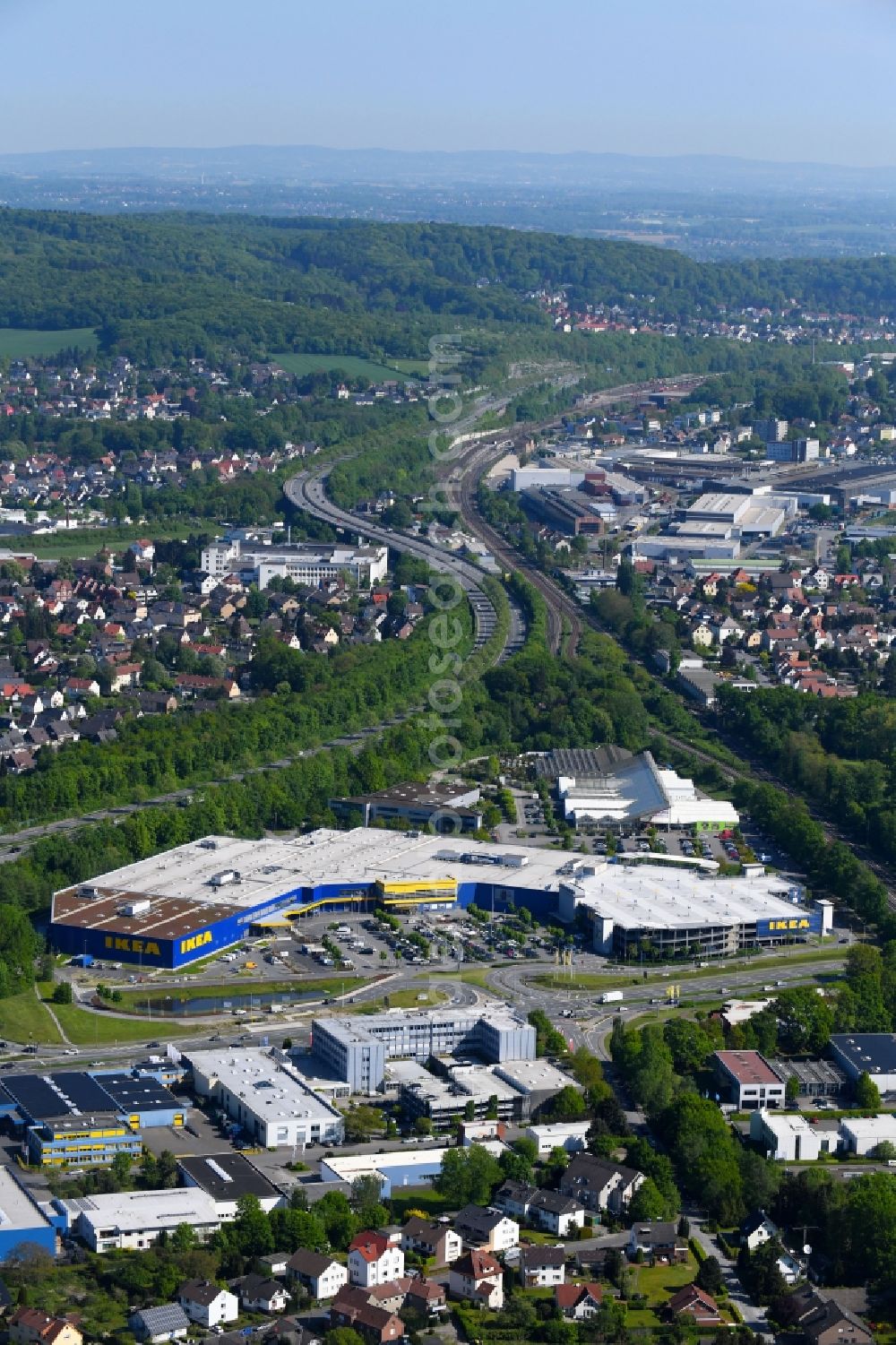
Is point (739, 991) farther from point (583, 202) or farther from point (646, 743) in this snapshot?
point (583, 202)

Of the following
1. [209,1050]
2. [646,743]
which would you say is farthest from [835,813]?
[209,1050]

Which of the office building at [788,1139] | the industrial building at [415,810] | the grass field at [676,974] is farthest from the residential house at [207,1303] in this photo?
the industrial building at [415,810]

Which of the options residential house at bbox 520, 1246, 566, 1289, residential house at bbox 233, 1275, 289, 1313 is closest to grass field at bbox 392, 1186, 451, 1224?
residential house at bbox 520, 1246, 566, 1289

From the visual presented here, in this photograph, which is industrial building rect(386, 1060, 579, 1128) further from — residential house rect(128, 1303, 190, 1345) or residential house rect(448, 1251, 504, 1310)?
residential house rect(128, 1303, 190, 1345)

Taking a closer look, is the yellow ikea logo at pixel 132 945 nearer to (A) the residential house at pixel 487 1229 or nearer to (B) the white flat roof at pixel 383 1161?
(B) the white flat roof at pixel 383 1161

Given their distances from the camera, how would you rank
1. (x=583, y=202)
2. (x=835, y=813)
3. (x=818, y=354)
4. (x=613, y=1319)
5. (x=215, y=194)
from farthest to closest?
(x=583, y=202)
(x=215, y=194)
(x=818, y=354)
(x=835, y=813)
(x=613, y=1319)

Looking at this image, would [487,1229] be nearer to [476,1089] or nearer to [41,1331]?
[476,1089]

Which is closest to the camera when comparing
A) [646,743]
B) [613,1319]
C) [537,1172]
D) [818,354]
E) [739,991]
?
[613,1319]
